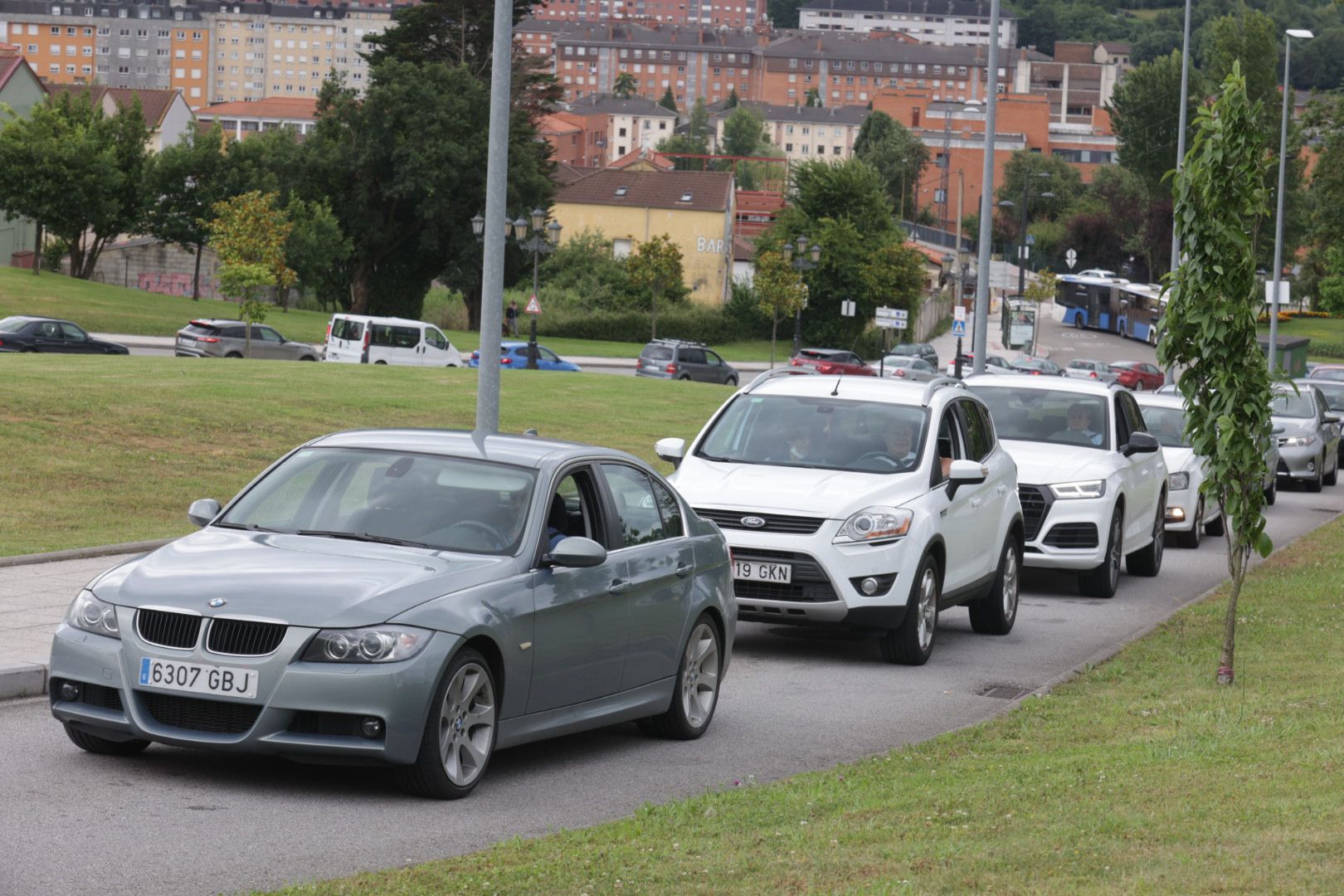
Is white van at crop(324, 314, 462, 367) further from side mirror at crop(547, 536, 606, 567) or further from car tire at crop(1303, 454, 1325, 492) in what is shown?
side mirror at crop(547, 536, 606, 567)

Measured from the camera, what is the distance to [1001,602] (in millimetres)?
13828

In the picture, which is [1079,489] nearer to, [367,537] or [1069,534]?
[1069,534]

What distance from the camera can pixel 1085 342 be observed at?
324 ft

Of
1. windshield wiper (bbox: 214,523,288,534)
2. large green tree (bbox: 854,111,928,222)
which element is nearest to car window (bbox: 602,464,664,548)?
windshield wiper (bbox: 214,523,288,534)

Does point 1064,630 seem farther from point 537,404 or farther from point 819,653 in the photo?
point 537,404

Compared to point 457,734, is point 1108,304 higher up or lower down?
higher up

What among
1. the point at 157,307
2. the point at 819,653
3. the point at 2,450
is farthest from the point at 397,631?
the point at 157,307

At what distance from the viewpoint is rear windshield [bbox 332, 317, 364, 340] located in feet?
169

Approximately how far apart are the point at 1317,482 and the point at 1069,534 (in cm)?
1683

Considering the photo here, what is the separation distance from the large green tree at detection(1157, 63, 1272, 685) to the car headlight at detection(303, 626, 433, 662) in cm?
546

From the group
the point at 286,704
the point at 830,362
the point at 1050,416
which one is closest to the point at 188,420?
the point at 1050,416

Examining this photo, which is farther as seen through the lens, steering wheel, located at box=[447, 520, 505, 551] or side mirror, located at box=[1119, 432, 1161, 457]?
side mirror, located at box=[1119, 432, 1161, 457]

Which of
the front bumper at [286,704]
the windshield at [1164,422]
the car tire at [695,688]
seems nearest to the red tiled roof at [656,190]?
the windshield at [1164,422]

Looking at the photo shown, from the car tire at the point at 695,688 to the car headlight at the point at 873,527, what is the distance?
7.50ft
